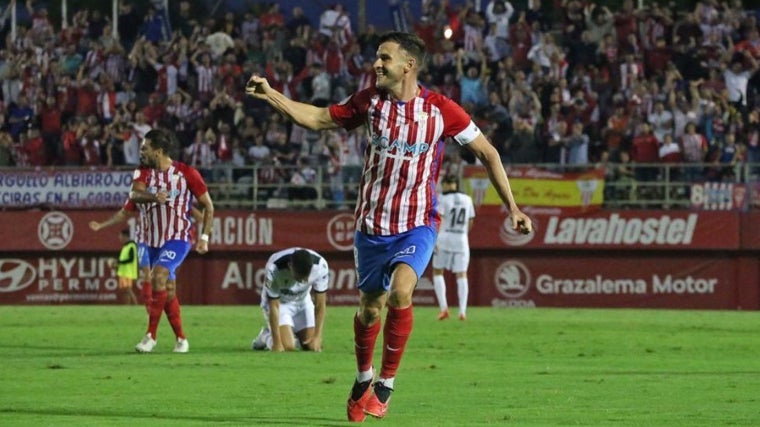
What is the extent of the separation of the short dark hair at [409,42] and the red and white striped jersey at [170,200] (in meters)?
7.56

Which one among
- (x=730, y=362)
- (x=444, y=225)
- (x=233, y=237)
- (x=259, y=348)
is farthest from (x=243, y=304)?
(x=730, y=362)

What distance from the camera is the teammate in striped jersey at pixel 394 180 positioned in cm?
1034

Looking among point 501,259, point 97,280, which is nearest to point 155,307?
point 501,259

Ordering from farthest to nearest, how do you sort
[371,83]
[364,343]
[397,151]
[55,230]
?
[55,230]
[371,83]
[364,343]
[397,151]

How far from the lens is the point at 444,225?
26.7 meters

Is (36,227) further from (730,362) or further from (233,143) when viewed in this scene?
(730,362)

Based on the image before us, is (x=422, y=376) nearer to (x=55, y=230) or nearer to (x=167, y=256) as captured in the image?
(x=167, y=256)

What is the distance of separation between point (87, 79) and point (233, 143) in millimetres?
4192

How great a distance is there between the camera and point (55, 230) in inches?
1266

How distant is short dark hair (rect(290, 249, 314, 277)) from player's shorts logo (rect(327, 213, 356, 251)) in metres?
14.4

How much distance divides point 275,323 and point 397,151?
7687 millimetres

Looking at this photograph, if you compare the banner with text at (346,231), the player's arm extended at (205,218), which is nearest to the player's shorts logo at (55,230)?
the banner with text at (346,231)

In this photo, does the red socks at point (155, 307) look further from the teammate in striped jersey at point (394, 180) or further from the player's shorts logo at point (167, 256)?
the teammate in striped jersey at point (394, 180)

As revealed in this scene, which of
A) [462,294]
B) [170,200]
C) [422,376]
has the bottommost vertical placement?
[462,294]
